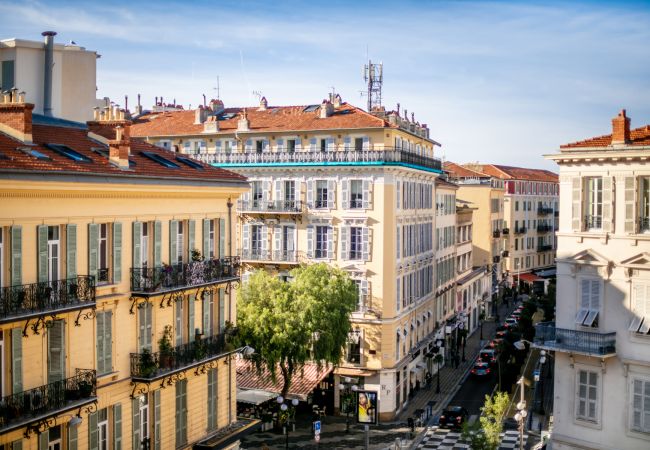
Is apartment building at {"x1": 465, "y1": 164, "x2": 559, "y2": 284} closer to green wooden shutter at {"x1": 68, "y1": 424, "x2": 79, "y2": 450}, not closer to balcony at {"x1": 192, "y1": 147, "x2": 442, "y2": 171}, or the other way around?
balcony at {"x1": 192, "y1": 147, "x2": 442, "y2": 171}

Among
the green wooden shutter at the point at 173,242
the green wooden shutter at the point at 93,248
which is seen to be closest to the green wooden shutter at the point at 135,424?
the green wooden shutter at the point at 93,248

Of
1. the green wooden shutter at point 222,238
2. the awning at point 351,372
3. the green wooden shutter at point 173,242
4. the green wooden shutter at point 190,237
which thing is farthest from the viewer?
the awning at point 351,372

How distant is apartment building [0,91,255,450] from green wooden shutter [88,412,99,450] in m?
0.04

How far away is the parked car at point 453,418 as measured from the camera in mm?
51719

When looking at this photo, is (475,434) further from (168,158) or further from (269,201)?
(269,201)

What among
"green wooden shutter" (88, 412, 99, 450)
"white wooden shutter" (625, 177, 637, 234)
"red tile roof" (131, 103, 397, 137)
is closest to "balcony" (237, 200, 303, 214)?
"red tile roof" (131, 103, 397, 137)

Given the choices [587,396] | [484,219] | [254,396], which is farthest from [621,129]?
[484,219]

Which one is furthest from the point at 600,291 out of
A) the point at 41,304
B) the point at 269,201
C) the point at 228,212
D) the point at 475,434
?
the point at 269,201

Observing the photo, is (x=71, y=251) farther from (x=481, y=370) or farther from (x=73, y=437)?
(x=481, y=370)

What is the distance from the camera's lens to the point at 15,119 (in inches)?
1093

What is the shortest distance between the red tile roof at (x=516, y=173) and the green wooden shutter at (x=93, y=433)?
99546 millimetres

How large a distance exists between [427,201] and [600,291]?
34.0m

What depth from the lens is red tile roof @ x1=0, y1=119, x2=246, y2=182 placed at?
25156 millimetres

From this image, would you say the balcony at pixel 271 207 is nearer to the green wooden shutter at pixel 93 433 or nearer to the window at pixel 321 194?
the window at pixel 321 194
